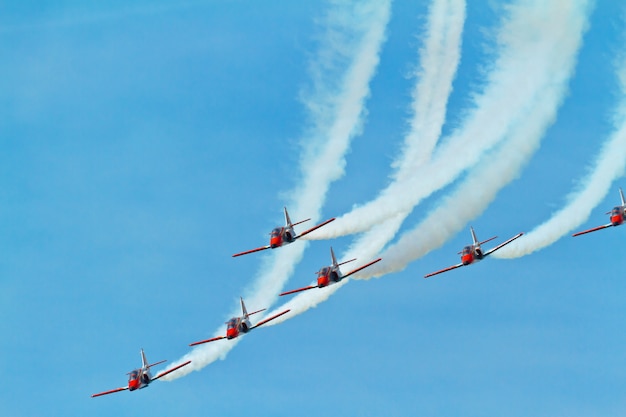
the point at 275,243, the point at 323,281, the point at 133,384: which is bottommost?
the point at 133,384

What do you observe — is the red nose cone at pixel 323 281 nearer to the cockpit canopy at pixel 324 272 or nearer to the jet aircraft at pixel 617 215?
the cockpit canopy at pixel 324 272

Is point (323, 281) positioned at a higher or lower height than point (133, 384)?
higher

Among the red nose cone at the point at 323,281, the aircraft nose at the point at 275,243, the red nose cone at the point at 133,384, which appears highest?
the aircraft nose at the point at 275,243

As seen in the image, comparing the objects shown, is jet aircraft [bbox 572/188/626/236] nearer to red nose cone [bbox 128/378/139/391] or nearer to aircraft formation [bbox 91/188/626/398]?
aircraft formation [bbox 91/188/626/398]

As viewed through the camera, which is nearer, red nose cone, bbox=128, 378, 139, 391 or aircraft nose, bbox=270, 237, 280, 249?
aircraft nose, bbox=270, 237, 280, 249

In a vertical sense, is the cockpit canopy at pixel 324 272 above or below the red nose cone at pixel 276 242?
below

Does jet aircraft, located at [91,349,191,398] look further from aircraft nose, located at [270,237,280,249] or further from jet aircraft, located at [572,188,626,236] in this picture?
jet aircraft, located at [572,188,626,236]

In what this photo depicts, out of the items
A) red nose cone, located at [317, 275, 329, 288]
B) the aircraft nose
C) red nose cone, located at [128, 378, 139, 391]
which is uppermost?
the aircraft nose

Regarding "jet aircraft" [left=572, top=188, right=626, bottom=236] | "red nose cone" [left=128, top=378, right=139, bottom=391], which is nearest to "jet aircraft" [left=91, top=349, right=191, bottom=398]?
"red nose cone" [left=128, top=378, right=139, bottom=391]

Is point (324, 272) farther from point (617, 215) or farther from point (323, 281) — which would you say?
point (617, 215)

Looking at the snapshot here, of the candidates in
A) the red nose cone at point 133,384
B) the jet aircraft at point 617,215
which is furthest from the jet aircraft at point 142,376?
the jet aircraft at point 617,215

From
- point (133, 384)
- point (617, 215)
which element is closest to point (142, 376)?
point (133, 384)

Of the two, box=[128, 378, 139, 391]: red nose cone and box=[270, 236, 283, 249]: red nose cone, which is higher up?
box=[270, 236, 283, 249]: red nose cone

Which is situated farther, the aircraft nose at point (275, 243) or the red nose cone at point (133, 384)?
the red nose cone at point (133, 384)
